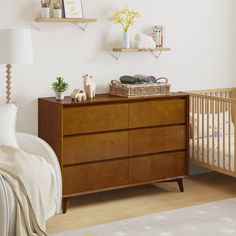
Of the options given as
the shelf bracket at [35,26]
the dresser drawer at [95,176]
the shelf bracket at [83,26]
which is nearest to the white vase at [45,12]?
the shelf bracket at [35,26]

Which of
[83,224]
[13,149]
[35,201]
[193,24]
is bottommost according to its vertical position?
[83,224]

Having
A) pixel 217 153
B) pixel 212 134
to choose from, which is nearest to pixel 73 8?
pixel 212 134

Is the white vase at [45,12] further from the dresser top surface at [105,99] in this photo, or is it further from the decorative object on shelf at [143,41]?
the decorative object on shelf at [143,41]

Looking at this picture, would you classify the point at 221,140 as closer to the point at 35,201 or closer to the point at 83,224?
the point at 83,224

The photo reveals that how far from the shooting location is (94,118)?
429cm

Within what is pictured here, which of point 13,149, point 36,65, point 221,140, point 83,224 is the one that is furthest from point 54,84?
point 221,140

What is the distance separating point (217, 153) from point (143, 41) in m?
1.10

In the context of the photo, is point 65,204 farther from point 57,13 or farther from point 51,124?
point 57,13

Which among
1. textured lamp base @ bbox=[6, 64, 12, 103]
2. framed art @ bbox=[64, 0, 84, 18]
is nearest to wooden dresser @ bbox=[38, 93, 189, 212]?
textured lamp base @ bbox=[6, 64, 12, 103]

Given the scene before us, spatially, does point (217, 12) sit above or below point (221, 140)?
above

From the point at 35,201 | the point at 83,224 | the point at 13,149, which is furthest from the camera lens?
the point at 83,224

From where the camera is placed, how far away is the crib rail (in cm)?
466

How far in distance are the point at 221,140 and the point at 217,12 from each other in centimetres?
126

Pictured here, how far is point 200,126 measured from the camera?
4941 mm
